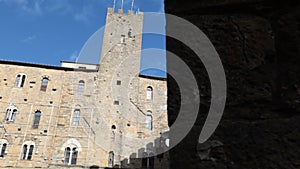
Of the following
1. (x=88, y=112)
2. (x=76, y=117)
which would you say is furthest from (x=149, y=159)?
(x=76, y=117)

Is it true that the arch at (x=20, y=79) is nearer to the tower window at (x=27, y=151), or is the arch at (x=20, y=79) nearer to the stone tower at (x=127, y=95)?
the tower window at (x=27, y=151)

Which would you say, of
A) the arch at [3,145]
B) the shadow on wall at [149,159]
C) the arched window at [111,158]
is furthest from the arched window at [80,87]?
the shadow on wall at [149,159]

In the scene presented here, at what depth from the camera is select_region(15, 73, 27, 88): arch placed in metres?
19.8

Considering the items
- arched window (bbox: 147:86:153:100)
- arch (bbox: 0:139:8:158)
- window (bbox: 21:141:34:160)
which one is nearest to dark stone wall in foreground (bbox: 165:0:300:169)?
window (bbox: 21:141:34:160)

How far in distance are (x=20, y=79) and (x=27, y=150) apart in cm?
541

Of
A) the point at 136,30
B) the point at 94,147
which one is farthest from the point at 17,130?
the point at 136,30

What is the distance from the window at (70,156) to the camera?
18166mm

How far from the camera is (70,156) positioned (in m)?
18.4

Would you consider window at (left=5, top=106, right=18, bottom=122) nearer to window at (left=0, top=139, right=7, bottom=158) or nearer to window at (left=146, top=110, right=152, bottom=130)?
window at (left=0, top=139, right=7, bottom=158)

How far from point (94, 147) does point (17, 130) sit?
5.40 meters

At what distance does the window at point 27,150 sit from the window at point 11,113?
2133 mm

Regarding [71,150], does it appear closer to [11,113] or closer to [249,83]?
[11,113]

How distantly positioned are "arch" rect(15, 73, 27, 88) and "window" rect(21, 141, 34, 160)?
446 cm

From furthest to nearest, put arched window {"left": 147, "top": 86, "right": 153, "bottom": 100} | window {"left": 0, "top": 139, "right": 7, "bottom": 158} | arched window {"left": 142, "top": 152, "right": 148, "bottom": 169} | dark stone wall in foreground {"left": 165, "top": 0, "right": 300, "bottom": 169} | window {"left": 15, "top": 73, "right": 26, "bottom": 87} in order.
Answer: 1. arched window {"left": 147, "top": 86, "right": 153, "bottom": 100}
2. window {"left": 15, "top": 73, "right": 26, "bottom": 87}
3. arched window {"left": 142, "top": 152, "right": 148, "bottom": 169}
4. window {"left": 0, "top": 139, "right": 7, "bottom": 158}
5. dark stone wall in foreground {"left": 165, "top": 0, "right": 300, "bottom": 169}
